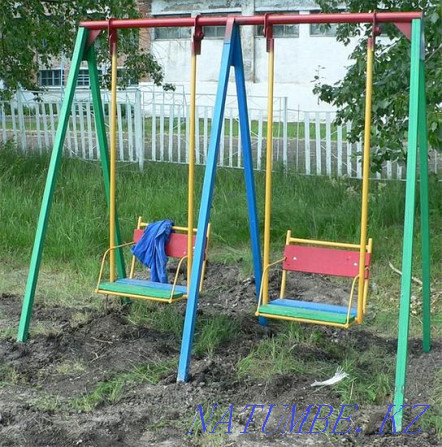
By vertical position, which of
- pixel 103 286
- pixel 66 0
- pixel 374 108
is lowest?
pixel 103 286

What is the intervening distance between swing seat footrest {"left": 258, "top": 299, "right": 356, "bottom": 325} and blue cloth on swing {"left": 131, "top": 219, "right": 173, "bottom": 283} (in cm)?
96

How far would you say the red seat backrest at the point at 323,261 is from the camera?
16.4 ft

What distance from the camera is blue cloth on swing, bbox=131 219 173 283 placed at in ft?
→ 18.2

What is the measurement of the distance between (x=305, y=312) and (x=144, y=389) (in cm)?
97

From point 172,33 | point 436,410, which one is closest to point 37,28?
point 436,410

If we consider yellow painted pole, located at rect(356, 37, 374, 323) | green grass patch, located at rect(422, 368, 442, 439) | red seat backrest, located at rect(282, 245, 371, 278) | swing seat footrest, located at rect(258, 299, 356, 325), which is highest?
yellow painted pole, located at rect(356, 37, 374, 323)

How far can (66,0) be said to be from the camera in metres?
10.4

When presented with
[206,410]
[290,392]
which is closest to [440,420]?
[290,392]

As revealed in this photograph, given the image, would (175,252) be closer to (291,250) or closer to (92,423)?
(291,250)

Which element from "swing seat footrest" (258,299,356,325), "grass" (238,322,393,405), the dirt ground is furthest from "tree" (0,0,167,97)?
"swing seat footrest" (258,299,356,325)

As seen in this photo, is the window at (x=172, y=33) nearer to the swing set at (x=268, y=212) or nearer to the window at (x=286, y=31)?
the window at (x=286, y=31)

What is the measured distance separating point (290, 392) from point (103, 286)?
1404 mm

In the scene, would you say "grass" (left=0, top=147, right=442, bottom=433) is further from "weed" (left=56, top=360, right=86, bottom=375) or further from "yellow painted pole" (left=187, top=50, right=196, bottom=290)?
"yellow painted pole" (left=187, top=50, right=196, bottom=290)

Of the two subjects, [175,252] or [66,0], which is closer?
[175,252]
